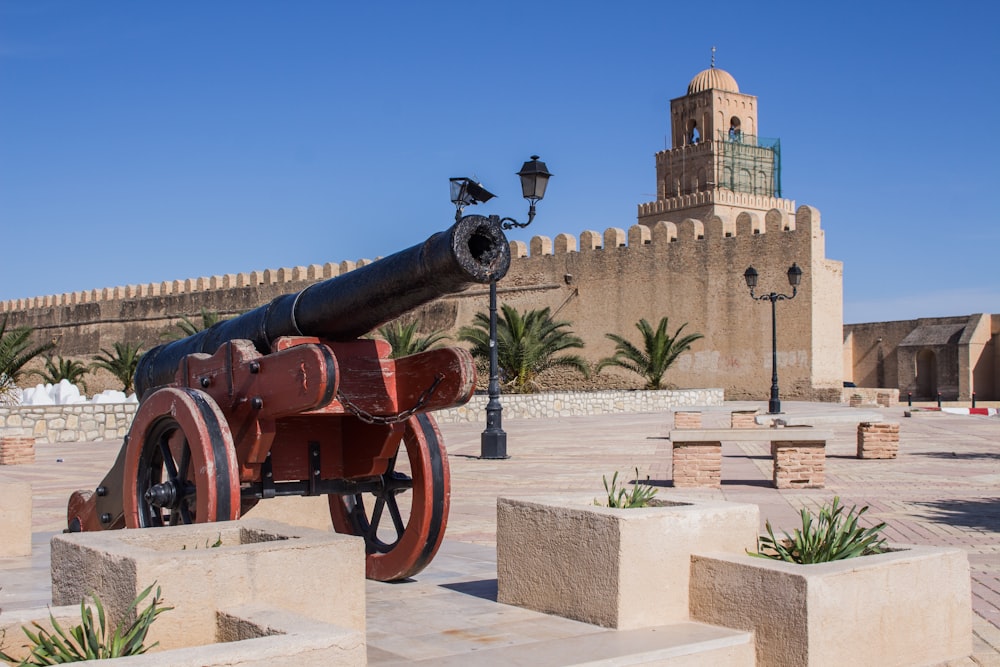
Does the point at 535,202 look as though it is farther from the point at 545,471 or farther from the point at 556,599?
the point at 556,599

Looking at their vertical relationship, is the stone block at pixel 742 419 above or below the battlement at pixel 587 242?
below

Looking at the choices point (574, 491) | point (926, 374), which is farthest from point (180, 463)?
point (926, 374)

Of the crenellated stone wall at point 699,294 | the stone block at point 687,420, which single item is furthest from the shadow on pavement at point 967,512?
the crenellated stone wall at point 699,294

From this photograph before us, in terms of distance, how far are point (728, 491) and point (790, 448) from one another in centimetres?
65

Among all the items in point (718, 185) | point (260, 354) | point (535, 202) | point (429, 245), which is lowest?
point (260, 354)

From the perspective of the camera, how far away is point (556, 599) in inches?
153

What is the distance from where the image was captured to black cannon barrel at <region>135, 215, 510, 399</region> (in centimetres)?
373

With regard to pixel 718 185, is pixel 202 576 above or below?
below

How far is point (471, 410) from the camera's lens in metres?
19.8

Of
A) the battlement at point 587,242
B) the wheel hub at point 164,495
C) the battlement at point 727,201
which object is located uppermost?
the battlement at point 727,201

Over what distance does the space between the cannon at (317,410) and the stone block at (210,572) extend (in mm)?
621

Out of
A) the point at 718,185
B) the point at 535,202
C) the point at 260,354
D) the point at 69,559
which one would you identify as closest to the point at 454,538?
the point at 260,354

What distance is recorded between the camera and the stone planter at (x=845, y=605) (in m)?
3.23

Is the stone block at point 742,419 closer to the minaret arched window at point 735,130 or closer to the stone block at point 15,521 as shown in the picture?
the stone block at point 15,521
